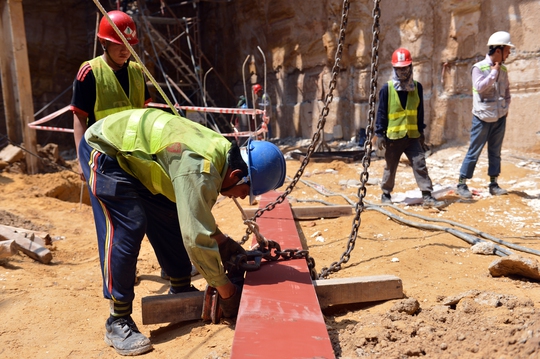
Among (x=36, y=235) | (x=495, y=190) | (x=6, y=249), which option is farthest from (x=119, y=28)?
(x=495, y=190)

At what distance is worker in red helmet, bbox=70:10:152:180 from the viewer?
3.52m

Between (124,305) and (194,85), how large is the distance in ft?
52.3

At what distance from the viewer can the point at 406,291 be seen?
10.6 ft

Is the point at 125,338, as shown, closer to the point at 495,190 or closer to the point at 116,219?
the point at 116,219

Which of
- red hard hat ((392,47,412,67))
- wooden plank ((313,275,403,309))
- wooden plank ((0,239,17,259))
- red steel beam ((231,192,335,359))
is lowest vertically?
wooden plank ((0,239,17,259))

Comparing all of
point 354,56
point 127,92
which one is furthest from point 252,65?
point 127,92

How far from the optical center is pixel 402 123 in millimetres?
5883

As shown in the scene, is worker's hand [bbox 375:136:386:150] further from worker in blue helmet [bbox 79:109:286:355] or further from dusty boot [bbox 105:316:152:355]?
dusty boot [bbox 105:316:152:355]

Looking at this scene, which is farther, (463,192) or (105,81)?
(463,192)

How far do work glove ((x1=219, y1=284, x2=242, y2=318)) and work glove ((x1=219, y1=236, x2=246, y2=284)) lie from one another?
154 mm

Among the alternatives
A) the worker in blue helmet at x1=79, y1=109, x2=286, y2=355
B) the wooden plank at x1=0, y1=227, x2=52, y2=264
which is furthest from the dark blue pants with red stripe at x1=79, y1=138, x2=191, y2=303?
the wooden plank at x1=0, y1=227, x2=52, y2=264

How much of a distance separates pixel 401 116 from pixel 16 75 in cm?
691

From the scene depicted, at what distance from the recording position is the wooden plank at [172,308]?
2.96 meters

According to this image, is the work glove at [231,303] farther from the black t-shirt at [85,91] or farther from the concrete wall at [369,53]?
the concrete wall at [369,53]
